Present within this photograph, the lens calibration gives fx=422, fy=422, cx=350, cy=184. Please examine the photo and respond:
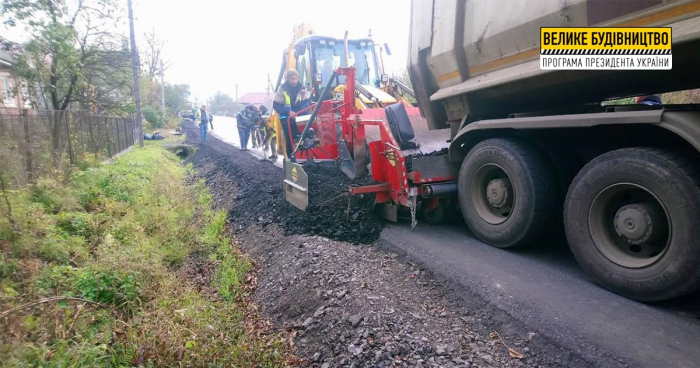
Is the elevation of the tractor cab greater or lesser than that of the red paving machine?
greater

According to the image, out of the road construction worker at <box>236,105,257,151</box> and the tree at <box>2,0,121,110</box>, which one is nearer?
the tree at <box>2,0,121,110</box>

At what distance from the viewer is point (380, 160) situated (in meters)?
5.30

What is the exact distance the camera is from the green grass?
3148 millimetres

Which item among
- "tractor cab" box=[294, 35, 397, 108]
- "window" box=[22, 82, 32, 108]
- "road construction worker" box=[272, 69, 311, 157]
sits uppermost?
"tractor cab" box=[294, 35, 397, 108]

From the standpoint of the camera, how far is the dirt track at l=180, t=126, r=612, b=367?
2756mm

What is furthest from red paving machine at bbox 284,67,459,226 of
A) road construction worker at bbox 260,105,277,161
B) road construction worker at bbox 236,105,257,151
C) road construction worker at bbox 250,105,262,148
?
road construction worker at bbox 236,105,257,151

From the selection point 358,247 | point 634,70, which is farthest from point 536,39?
point 358,247

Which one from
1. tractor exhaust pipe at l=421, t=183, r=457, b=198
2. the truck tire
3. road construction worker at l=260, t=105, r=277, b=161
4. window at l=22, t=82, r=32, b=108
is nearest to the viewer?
the truck tire

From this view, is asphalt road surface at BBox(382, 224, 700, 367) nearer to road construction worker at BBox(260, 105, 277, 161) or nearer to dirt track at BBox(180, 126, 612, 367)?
dirt track at BBox(180, 126, 612, 367)

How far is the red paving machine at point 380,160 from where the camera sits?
4.91m

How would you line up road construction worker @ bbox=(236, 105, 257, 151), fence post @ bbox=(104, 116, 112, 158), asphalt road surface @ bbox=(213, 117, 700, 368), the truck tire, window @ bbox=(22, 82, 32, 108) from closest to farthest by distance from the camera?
1. asphalt road surface @ bbox=(213, 117, 700, 368)
2. the truck tire
3. window @ bbox=(22, 82, 32, 108)
4. fence post @ bbox=(104, 116, 112, 158)
5. road construction worker @ bbox=(236, 105, 257, 151)

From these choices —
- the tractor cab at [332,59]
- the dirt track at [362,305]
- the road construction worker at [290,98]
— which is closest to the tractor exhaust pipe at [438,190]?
the dirt track at [362,305]

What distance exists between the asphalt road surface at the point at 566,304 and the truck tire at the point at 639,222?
188 millimetres

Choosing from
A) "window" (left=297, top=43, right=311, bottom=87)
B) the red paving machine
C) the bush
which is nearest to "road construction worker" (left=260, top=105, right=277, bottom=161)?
"window" (left=297, top=43, right=311, bottom=87)
